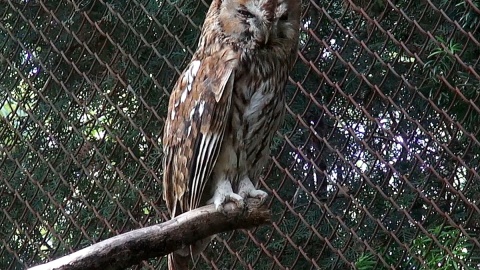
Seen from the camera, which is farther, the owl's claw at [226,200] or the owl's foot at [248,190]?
the owl's foot at [248,190]

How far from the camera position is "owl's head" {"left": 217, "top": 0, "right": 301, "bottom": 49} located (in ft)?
9.86

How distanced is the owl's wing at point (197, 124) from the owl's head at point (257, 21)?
79mm

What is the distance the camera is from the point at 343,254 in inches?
139

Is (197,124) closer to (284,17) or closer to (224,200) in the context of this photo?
(224,200)

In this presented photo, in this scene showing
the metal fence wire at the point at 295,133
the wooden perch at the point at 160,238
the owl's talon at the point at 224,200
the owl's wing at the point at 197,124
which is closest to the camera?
the wooden perch at the point at 160,238

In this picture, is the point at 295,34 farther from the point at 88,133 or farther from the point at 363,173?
the point at 88,133

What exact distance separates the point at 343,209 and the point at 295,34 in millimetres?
876

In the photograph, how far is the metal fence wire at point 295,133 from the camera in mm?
3434

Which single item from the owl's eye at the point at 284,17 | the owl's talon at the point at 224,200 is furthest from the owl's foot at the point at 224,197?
the owl's eye at the point at 284,17

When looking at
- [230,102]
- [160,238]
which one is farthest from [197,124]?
[160,238]

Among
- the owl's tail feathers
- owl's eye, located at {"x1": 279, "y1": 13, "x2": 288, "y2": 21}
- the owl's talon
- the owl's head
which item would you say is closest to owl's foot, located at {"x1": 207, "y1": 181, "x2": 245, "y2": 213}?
the owl's talon

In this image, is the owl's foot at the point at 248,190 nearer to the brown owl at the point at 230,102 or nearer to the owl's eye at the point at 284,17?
the brown owl at the point at 230,102

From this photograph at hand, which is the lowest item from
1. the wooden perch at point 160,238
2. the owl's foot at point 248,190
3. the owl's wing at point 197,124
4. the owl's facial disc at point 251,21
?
the wooden perch at point 160,238

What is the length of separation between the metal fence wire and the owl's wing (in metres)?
0.60
